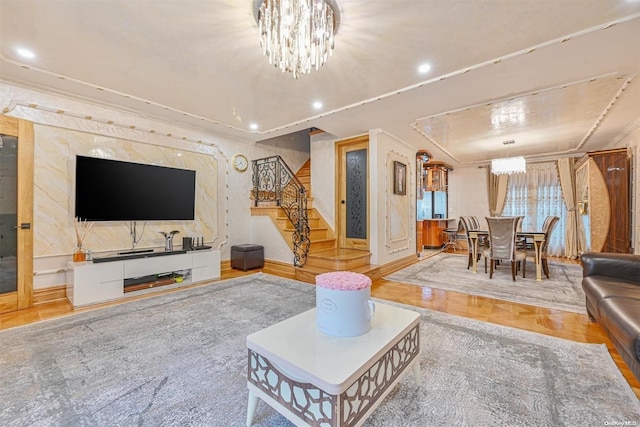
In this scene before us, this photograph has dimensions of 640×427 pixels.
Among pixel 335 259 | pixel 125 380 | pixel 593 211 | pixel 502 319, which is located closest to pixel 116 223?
pixel 125 380

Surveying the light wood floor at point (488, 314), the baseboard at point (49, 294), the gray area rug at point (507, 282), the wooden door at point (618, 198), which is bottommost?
the light wood floor at point (488, 314)

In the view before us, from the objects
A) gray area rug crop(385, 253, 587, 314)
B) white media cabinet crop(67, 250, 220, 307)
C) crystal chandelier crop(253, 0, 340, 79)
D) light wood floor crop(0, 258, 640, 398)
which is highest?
crystal chandelier crop(253, 0, 340, 79)

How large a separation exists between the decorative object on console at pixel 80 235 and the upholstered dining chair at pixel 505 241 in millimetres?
5811

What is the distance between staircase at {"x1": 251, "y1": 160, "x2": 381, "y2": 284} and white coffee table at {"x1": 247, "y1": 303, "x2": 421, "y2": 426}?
2650 mm

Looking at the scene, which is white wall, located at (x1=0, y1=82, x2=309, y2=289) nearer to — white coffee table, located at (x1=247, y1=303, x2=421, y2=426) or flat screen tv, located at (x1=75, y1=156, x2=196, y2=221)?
flat screen tv, located at (x1=75, y1=156, x2=196, y2=221)

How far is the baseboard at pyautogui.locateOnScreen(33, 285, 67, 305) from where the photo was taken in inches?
124

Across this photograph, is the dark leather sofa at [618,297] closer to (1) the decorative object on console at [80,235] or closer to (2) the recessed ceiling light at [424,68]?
(2) the recessed ceiling light at [424,68]

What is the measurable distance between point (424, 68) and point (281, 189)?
3.56m

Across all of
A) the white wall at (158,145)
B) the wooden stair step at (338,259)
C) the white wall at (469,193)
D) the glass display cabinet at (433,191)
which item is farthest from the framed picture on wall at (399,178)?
the white wall at (469,193)

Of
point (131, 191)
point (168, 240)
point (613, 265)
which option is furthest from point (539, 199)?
point (131, 191)

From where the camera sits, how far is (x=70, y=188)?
3400 mm

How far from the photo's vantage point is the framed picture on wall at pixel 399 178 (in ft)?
17.1

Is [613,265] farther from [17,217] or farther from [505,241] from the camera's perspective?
[17,217]

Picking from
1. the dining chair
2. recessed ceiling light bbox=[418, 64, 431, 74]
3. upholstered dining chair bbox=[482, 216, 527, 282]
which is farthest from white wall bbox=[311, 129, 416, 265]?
recessed ceiling light bbox=[418, 64, 431, 74]
